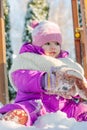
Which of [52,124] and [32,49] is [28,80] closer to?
[32,49]

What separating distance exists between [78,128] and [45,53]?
0.66 metres

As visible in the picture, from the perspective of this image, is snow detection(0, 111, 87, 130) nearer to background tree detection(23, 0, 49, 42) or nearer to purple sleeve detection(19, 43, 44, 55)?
purple sleeve detection(19, 43, 44, 55)

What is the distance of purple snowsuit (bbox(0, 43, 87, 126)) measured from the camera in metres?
1.40

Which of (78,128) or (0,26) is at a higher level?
(0,26)

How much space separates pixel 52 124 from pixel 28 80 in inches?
13.4

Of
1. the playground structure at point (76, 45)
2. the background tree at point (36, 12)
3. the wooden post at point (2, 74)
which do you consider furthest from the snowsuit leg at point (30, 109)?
the background tree at point (36, 12)

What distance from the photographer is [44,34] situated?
1.70 meters

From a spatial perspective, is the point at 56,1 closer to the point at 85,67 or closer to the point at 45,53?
the point at 85,67

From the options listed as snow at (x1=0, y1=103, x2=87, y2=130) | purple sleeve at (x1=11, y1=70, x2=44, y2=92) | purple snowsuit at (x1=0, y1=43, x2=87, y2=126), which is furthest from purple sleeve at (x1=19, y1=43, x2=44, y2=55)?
snow at (x1=0, y1=103, x2=87, y2=130)

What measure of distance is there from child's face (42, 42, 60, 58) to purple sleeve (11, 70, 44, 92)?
0.19 meters

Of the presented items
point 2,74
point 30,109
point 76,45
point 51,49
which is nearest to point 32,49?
point 51,49

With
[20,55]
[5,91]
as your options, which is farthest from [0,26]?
[20,55]

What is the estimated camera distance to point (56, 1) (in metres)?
10.2

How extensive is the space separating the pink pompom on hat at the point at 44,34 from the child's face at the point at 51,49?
0.02 metres
